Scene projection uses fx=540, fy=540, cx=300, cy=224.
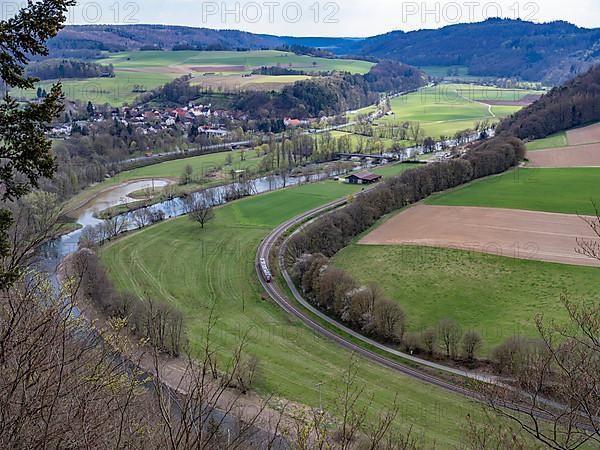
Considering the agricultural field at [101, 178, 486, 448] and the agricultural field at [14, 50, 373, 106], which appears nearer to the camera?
the agricultural field at [101, 178, 486, 448]

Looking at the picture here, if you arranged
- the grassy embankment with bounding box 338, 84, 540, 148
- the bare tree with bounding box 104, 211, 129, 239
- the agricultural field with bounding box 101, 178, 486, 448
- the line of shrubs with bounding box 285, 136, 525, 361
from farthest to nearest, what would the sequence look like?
1. the grassy embankment with bounding box 338, 84, 540, 148
2. the bare tree with bounding box 104, 211, 129, 239
3. the line of shrubs with bounding box 285, 136, 525, 361
4. the agricultural field with bounding box 101, 178, 486, 448

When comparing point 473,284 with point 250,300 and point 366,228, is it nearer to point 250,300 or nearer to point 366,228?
point 366,228

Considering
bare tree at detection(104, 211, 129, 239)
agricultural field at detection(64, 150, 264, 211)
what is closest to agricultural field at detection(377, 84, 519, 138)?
agricultural field at detection(64, 150, 264, 211)

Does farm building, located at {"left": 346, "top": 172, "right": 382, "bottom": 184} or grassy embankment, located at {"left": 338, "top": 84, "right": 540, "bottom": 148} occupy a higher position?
grassy embankment, located at {"left": 338, "top": 84, "right": 540, "bottom": 148}

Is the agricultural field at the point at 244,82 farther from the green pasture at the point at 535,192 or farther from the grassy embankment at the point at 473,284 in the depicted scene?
the grassy embankment at the point at 473,284

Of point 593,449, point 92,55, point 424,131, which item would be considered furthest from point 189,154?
point 92,55

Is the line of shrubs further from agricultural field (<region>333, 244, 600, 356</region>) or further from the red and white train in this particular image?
the red and white train

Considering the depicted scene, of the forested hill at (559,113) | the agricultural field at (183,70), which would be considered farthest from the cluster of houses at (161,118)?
the forested hill at (559,113)

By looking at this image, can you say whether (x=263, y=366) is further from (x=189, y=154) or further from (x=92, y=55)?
(x=92, y=55)
